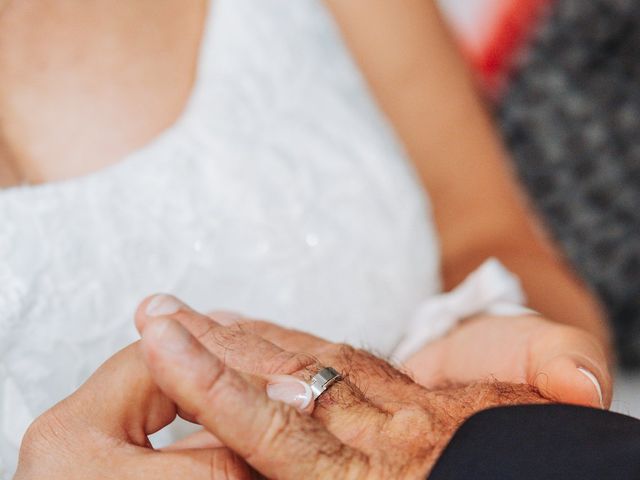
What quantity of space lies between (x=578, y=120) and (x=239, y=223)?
3.02ft

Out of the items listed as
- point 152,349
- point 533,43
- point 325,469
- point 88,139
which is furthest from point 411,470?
point 533,43

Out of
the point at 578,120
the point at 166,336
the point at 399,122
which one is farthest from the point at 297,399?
the point at 578,120

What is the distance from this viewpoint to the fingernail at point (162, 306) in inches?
22.9

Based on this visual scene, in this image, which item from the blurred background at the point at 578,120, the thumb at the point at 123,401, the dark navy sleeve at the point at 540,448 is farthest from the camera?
the blurred background at the point at 578,120

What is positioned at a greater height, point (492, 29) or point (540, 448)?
point (492, 29)

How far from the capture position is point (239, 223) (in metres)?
0.83

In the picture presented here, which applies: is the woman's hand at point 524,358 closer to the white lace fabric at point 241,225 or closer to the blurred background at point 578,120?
the white lace fabric at point 241,225

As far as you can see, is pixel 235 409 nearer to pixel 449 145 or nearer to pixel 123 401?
pixel 123 401

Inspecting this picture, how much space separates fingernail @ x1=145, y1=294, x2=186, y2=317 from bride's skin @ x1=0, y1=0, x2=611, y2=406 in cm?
26

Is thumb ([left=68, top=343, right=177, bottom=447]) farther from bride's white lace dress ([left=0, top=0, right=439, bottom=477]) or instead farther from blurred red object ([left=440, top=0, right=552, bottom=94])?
blurred red object ([left=440, top=0, right=552, bottom=94])

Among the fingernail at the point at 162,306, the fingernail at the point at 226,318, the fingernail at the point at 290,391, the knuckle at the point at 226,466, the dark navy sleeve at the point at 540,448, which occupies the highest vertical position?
the fingernail at the point at 162,306

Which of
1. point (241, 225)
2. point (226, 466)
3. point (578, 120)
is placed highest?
point (241, 225)

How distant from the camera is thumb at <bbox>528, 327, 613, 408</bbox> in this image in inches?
24.1

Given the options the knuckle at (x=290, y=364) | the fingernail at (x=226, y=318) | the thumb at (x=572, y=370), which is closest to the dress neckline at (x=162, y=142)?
the fingernail at (x=226, y=318)
